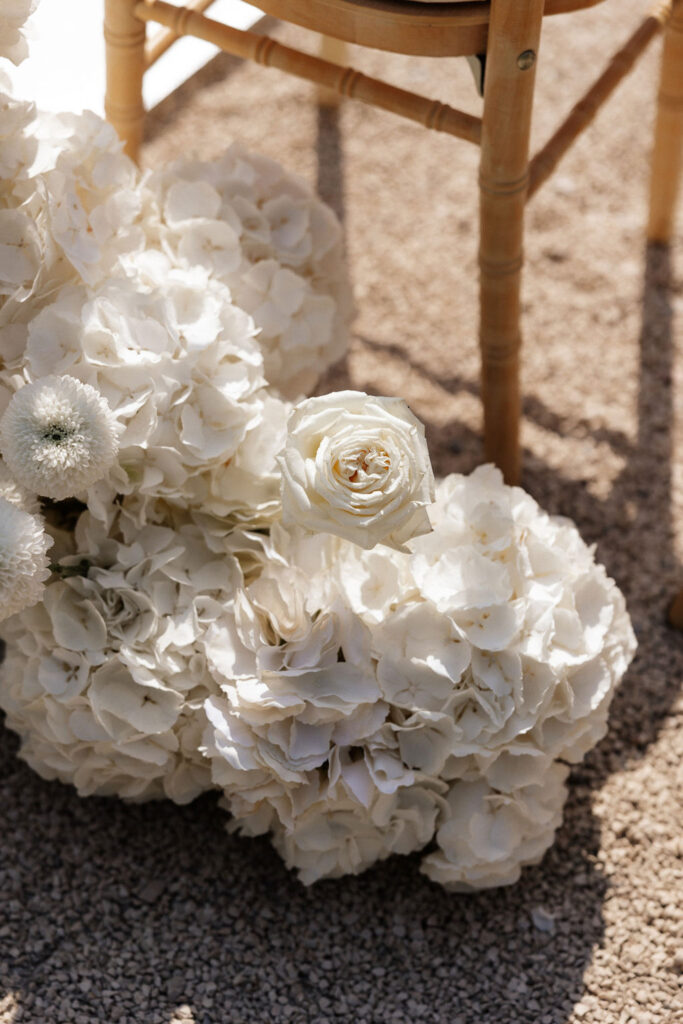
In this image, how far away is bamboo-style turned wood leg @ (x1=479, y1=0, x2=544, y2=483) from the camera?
1.10 m

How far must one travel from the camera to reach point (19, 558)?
88 cm

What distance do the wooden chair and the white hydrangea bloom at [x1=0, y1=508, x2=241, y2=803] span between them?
46 cm

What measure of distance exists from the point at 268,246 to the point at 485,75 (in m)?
0.31

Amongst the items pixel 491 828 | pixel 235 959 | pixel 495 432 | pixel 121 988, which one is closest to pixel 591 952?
pixel 491 828

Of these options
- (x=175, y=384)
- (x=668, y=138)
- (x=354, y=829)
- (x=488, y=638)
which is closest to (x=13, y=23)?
(x=175, y=384)

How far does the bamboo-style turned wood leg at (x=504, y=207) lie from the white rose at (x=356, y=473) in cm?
37

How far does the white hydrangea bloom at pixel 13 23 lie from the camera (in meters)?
0.97

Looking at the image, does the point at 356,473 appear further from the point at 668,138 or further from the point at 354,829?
the point at 668,138

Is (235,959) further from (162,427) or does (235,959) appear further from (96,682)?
(162,427)

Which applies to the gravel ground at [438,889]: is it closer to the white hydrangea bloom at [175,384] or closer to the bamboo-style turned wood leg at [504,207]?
the bamboo-style turned wood leg at [504,207]

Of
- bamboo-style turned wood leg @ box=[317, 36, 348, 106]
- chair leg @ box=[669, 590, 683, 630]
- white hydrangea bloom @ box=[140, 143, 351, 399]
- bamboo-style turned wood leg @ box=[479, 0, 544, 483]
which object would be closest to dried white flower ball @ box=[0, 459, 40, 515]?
white hydrangea bloom @ box=[140, 143, 351, 399]

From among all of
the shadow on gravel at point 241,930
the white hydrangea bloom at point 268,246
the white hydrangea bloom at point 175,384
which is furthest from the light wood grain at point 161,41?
the shadow on gravel at point 241,930

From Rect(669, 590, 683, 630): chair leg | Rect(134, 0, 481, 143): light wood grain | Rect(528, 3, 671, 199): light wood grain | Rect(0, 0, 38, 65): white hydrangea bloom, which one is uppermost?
Rect(0, 0, 38, 65): white hydrangea bloom

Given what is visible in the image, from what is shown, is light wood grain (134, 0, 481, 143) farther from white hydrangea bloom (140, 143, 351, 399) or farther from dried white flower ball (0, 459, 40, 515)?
dried white flower ball (0, 459, 40, 515)
